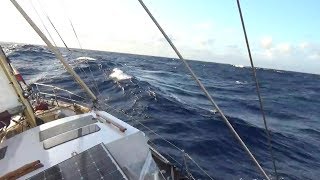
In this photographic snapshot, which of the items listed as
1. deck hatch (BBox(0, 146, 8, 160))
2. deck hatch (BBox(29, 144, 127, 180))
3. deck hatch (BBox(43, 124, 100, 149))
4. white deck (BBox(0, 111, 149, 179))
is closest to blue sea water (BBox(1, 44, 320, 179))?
deck hatch (BBox(43, 124, 100, 149))

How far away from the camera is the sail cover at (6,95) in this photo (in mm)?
10384

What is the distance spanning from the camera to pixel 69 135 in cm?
899

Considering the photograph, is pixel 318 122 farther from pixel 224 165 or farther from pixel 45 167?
pixel 45 167

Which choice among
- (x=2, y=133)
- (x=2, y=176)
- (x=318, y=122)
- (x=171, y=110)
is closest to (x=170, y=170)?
(x=2, y=176)

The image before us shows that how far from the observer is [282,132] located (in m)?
26.0

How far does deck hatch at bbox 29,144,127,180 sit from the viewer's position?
655 cm

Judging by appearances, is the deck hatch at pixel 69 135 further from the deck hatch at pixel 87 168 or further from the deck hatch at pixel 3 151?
the deck hatch at pixel 87 168

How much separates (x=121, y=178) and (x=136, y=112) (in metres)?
18.9

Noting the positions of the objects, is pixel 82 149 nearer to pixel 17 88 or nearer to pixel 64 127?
pixel 64 127

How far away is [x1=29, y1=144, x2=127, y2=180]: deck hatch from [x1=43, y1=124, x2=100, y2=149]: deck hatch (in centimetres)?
148

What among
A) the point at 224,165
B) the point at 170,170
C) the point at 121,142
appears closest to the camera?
the point at 121,142

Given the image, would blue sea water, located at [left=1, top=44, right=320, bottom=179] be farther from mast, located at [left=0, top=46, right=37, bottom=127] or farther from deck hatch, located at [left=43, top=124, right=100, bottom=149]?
deck hatch, located at [left=43, top=124, right=100, bottom=149]

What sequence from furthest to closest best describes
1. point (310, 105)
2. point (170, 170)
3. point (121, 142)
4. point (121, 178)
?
point (310, 105) → point (170, 170) → point (121, 142) → point (121, 178)

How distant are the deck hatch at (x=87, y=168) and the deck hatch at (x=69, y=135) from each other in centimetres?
148
